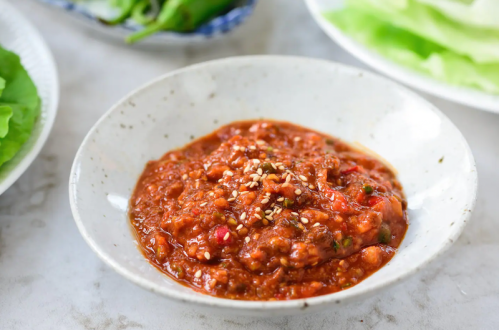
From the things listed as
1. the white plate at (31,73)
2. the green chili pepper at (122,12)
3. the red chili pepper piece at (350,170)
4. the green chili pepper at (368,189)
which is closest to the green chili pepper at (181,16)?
the green chili pepper at (122,12)

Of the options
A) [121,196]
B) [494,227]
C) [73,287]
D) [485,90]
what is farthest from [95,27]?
[494,227]

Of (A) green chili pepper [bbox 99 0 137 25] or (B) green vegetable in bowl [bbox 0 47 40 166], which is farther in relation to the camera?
(A) green chili pepper [bbox 99 0 137 25]

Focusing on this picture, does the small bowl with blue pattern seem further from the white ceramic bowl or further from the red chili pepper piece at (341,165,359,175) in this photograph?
the red chili pepper piece at (341,165,359,175)

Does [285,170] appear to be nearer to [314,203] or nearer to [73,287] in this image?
[314,203]

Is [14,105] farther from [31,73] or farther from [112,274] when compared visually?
[112,274]

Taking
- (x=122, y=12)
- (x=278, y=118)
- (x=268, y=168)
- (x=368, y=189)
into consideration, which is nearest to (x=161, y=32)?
(x=122, y=12)

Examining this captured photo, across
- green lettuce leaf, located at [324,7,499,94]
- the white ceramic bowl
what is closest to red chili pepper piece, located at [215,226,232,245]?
the white ceramic bowl

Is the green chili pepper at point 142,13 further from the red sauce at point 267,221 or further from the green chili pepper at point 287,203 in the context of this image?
the green chili pepper at point 287,203
